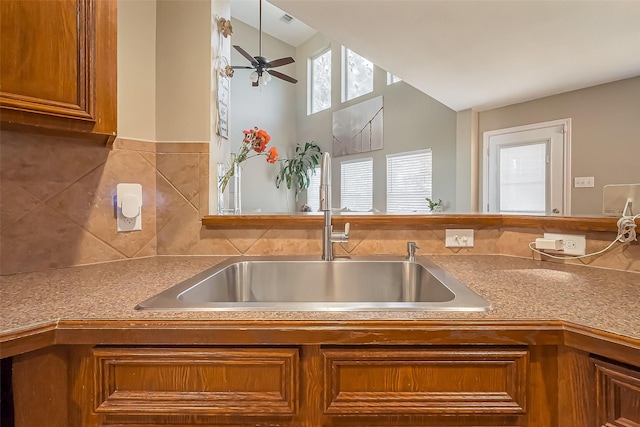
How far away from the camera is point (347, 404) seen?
23.4 inches

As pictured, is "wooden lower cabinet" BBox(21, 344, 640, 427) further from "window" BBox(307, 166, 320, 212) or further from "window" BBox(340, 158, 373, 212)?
"window" BBox(307, 166, 320, 212)

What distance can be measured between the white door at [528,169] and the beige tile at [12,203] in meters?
4.60

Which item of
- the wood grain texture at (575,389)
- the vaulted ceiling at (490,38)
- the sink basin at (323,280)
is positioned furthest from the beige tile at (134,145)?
the vaulted ceiling at (490,38)

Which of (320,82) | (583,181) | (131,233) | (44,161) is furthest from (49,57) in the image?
(320,82)

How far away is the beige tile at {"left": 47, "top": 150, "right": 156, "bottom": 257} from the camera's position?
1049 millimetres

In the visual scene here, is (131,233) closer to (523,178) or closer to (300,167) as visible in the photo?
(523,178)

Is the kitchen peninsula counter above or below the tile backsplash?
below

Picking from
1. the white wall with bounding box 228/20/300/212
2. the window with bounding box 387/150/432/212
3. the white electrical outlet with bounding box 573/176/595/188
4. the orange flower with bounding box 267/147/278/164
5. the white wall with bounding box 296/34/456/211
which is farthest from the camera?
the white wall with bounding box 228/20/300/212

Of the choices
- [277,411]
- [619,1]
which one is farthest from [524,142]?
[277,411]

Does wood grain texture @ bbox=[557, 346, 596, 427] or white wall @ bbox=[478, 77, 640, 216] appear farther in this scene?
white wall @ bbox=[478, 77, 640, 216]

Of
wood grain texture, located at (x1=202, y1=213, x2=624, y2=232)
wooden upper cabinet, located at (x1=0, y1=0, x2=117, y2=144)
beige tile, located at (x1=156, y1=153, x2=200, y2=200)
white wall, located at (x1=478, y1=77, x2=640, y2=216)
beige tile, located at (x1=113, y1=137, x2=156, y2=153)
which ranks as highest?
white wall, located at (x1=478, y1=77, x2=640, y2=216)

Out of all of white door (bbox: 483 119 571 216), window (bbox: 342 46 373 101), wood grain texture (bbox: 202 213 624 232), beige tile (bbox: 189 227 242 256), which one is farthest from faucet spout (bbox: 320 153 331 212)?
window (bbox: 342 46 373 101)

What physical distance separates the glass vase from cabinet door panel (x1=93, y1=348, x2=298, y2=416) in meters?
0.81

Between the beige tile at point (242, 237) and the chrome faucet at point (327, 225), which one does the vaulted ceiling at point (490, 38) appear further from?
the beige tile at point (242, 237)
